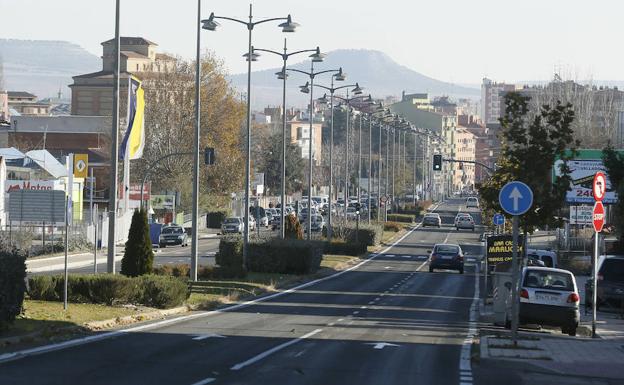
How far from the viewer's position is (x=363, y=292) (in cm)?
4372

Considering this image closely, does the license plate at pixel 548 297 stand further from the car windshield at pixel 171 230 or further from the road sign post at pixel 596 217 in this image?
the car windshield at pixel 171 230

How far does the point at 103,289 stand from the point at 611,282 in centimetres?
1733

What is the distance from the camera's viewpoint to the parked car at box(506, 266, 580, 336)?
2708 cm

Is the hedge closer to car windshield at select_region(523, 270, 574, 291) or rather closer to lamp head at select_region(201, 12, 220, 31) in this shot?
car windshield at select_region(523, 270, 574, 291)

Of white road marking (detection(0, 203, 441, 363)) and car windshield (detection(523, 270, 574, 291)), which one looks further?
car windshield (detection(523, 270, 574, 291))

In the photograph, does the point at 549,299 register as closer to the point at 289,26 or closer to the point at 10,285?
the point at 10,285

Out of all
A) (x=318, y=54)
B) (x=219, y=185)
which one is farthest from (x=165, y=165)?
(x=318, y=54)

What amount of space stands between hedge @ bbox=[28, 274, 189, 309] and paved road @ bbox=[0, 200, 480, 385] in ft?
4.25

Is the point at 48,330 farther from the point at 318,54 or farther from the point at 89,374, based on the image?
the point at 318,54

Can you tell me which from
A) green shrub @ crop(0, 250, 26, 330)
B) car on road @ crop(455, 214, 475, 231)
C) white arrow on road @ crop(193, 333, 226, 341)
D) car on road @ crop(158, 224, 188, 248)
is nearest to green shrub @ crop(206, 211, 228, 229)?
car on road @ crop(455, 214, 475, 231)

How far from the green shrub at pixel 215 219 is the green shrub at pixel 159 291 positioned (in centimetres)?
7916

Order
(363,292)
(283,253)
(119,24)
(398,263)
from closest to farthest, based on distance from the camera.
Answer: (119,24), (363,292), (283,253), (398,263)

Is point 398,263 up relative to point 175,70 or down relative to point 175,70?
down

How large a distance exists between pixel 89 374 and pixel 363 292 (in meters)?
27.8
